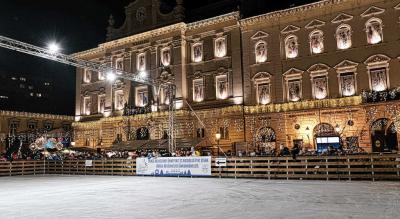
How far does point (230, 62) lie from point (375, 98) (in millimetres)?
13533

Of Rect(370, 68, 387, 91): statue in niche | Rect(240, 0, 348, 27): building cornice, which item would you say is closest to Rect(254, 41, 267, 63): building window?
Rect(240, 0, 348, 27): building cornice

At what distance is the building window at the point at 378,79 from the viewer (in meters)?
29.0

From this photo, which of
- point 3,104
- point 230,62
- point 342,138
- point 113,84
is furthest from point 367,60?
point 3,104

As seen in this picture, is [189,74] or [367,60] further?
[189,74]

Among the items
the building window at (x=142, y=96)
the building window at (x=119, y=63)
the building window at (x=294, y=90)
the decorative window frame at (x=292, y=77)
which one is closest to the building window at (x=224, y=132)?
the decorative window frame at (x=292, y=77)

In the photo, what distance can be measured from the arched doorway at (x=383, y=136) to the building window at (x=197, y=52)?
695 inches

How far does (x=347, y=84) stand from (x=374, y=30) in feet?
15.6

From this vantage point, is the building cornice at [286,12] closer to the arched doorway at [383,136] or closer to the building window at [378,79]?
the building window at [378,79]

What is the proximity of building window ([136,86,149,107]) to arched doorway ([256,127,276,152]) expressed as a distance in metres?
13.5

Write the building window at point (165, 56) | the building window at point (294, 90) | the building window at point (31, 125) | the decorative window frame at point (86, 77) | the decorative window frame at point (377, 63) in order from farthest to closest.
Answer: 1. the building window at point (31, 125)
2. the decorative window frame at point (86, 77)
3. the building window at point (165, 56)
4. the building window at point (294, 90)
5. the decorative window frame at point (377, 63)

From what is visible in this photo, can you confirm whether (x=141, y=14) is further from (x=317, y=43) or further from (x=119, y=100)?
(x=317, y=43)

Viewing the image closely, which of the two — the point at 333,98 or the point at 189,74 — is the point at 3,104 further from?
the point at 333,98

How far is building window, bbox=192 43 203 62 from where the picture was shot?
124 ft

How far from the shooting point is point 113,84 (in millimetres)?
43438
